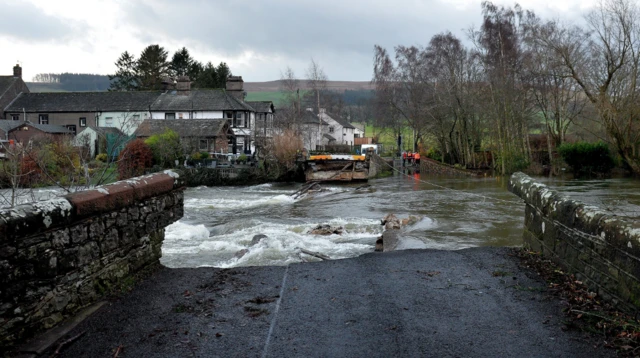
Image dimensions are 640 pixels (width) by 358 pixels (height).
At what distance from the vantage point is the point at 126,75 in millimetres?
84562

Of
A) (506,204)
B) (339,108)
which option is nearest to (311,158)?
(506,204)

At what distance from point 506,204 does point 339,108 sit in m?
105

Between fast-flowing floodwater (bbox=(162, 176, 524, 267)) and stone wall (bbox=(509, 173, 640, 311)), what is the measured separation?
117 inches

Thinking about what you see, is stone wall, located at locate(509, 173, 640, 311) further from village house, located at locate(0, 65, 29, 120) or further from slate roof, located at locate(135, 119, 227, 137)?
village house, located at locate(0, 65, 29, 120)

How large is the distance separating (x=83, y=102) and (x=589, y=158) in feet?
176

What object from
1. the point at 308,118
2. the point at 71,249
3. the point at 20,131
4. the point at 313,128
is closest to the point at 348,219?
the point at 71,249

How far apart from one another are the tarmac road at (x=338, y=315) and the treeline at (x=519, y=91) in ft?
91.0

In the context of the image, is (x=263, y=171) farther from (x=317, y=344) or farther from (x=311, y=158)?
(x=317, y=344)

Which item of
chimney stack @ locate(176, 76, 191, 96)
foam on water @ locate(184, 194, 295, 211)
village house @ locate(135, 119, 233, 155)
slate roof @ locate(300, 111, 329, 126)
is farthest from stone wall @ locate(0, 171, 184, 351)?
slate roof @ locate(300, 111, 329, 126)

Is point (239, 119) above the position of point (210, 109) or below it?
below

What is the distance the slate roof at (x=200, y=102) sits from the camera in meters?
60.1

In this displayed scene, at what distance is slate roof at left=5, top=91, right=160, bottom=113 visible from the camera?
62291 mm

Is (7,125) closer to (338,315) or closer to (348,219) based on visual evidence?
(348,219)

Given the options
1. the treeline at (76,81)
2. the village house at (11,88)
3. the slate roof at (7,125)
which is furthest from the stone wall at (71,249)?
the treeline at (76,81)
